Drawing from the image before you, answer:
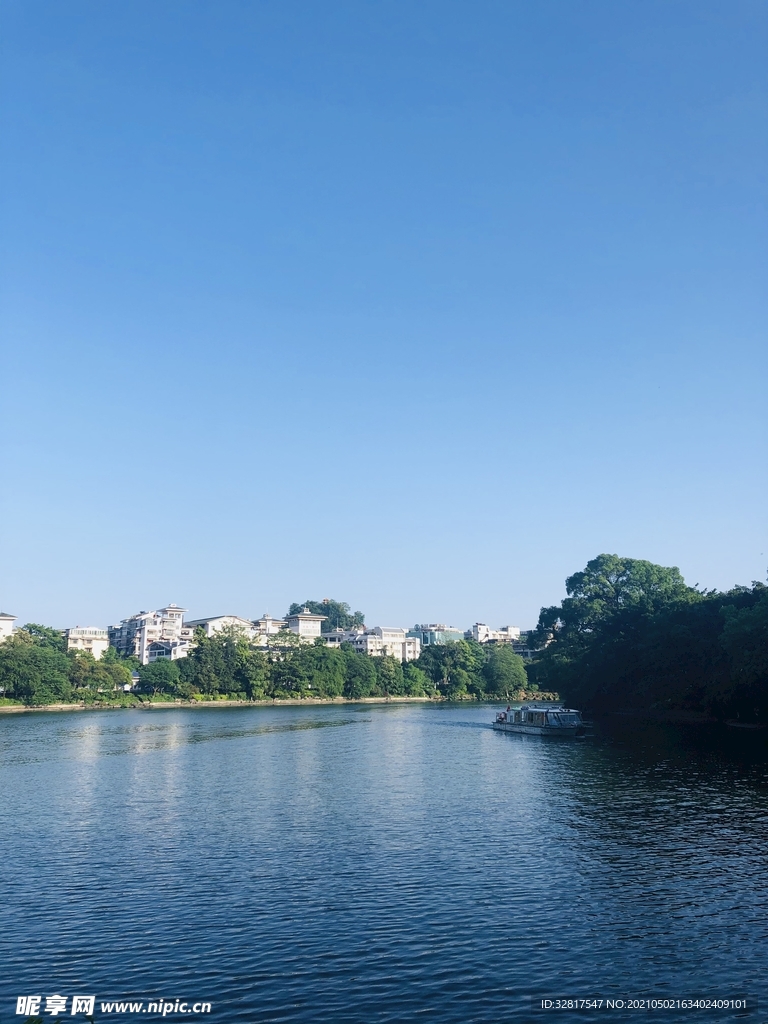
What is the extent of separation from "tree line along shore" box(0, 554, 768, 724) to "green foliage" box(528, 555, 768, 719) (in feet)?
0.59

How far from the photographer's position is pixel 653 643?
316 feet

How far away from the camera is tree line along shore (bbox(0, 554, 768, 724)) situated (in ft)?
277

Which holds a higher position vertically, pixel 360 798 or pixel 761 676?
pixel 761 676

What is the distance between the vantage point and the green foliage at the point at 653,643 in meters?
75.9

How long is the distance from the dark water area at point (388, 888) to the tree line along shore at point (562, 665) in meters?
27.3

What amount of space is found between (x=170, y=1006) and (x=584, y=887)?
51.7 ft

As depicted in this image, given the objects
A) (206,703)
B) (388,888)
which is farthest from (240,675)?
(388,888)

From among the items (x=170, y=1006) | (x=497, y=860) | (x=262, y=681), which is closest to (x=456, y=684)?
(x=262, y=681)

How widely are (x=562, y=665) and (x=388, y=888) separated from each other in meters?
101

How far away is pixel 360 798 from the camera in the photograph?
4753 centimetres

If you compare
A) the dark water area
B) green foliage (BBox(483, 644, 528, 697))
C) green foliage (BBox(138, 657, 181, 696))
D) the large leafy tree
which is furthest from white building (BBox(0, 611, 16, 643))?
the dark water area

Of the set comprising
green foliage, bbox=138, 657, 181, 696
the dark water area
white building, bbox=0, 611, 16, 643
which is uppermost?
white building, bbox=0, 611, 16, 643

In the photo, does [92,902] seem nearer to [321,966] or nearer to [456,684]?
[321,966]

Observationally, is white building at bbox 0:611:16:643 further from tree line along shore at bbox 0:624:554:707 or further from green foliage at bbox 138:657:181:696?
green foliage at bbox 138:657:181:696
